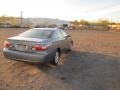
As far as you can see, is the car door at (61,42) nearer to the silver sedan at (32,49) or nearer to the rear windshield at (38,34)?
the rear windshield at (38,34)

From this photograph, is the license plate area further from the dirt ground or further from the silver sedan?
the dirt ground

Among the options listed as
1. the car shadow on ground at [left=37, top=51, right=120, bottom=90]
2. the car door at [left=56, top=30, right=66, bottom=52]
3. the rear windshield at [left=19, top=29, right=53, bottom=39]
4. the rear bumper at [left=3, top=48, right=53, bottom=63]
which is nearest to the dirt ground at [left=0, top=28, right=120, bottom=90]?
the car shadow on ground at [left=37, top=51, right=120, bottom=90]

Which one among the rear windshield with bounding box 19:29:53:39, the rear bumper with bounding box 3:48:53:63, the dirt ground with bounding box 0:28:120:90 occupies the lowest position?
the dirt ground with bounding box 0:28:120:90

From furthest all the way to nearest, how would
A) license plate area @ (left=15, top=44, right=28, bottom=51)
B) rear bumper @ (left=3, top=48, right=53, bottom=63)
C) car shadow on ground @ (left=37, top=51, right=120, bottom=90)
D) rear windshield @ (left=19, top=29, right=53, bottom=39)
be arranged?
rear windshield @ (left=19, top=29, right=53, bottom=39)
license plate area @ (left=15, top=44, right=28, bottom=51)
rear bumper @ (left=3, top=48, right=53, bottom=63)
car shadow on ground @ (left=37, top=51, right=120, bottom=90)

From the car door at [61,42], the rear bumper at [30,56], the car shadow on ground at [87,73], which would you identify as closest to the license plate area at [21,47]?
the rear bumper at [30,56]

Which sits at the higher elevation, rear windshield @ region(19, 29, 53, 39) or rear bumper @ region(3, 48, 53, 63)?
rear windshield @ region(19, 29, 53, 39)

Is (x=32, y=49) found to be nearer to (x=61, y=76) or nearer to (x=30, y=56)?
(x=30, y=56)

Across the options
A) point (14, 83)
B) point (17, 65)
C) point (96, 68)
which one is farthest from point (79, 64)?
point (14, 83)

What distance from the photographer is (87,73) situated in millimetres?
6664

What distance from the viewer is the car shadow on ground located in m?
5.51

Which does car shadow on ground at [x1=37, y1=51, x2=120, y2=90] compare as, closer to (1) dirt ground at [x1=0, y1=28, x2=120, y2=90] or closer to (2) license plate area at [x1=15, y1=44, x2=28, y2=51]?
(1) dirt ground at [x1=0, y1=28, x2=120, y2=90]

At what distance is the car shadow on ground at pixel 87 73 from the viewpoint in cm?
551

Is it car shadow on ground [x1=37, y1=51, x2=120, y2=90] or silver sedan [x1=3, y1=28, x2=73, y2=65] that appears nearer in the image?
car shadow on ground [x1=37, y1=51, x2=120, y2=90]

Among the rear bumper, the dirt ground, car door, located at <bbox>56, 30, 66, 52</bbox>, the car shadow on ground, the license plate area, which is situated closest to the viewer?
the dirt ground
